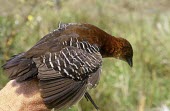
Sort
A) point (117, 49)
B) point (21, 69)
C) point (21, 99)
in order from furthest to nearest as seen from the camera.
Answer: point (117, 49) → point (21, 69) → point (21, 99)

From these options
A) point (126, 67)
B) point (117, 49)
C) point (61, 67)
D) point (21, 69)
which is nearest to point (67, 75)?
point (61, 67)

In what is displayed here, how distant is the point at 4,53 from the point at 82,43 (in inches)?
95.2

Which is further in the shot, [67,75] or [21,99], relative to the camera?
[67,75]

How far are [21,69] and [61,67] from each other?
0.26 m

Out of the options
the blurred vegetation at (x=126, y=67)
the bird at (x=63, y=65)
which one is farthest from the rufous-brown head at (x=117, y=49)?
the blurred vegetation at (x=126, y=67)

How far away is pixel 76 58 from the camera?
330cm

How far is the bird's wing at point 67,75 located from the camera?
9.59 ft

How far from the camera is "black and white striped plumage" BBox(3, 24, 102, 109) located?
2967mm

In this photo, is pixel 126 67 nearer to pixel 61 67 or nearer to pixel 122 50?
pixel 122 50

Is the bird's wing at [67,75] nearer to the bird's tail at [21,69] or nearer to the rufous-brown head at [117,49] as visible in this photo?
the bird's tail at [21,69]

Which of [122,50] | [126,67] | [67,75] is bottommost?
[126,67]

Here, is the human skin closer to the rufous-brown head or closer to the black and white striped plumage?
the black and white striped plumage

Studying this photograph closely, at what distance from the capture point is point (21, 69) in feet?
10.1

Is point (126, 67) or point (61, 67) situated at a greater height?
point (61, 67)
